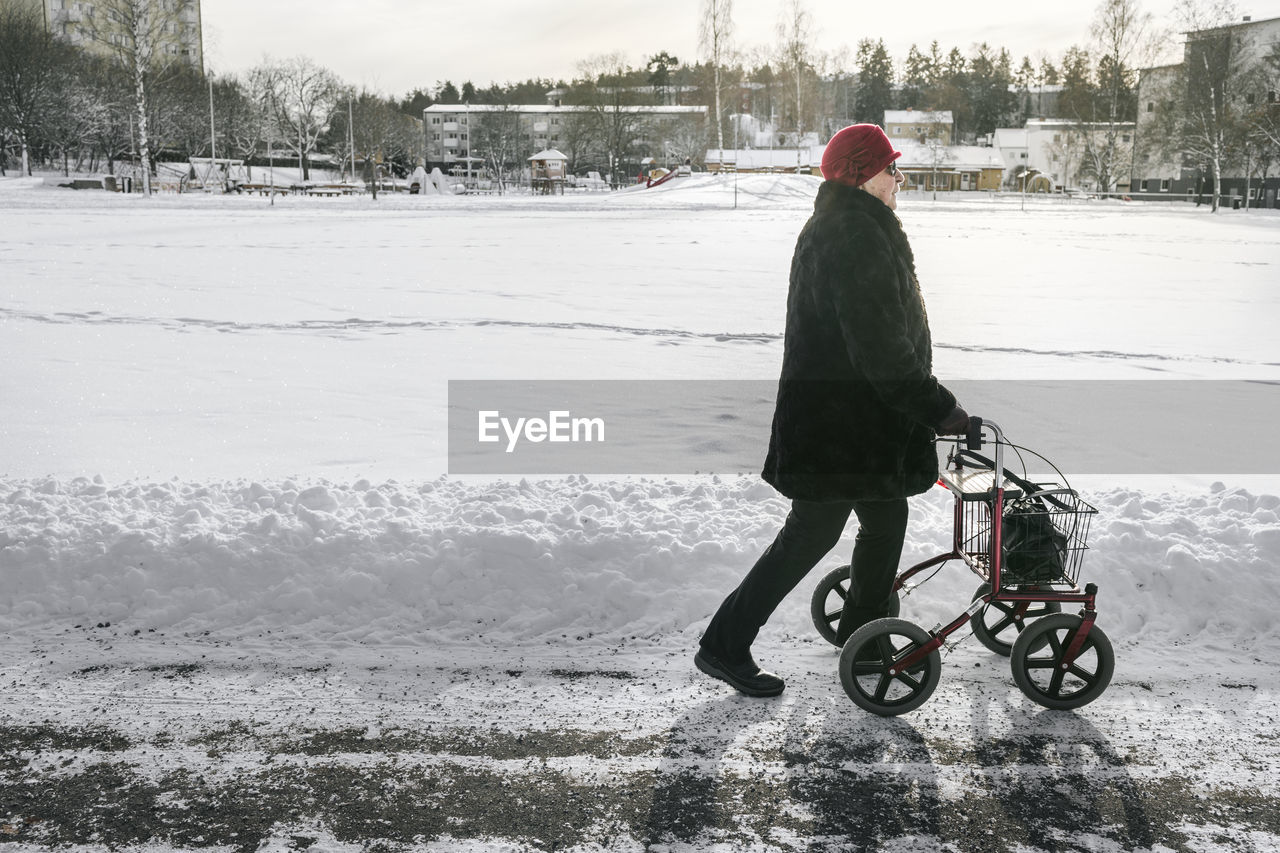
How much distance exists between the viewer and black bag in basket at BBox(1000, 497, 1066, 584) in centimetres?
341

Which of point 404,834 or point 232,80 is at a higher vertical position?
point 232,80

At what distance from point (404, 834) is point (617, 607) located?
1.71m

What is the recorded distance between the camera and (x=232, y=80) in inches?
3519

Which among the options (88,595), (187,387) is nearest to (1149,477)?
(88,595)

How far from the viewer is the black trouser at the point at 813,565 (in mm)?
3518

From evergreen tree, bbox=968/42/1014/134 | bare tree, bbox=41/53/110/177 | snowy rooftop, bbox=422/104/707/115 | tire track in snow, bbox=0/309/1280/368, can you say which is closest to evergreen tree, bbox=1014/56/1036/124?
evergreen tree, bbox=968/42/1014/134

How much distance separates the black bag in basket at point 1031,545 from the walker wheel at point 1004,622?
122 mm

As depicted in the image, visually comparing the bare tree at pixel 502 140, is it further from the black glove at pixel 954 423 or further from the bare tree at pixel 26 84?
the black glove at pixel 954 423

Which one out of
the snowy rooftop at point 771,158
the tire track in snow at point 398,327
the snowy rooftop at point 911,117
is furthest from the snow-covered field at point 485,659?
the snowy rooftop at point 911,117

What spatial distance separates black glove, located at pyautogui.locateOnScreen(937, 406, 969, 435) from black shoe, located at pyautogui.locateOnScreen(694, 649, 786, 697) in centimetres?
103

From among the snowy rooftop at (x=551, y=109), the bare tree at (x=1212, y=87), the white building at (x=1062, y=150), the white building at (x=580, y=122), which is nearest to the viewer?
the bare tree at (x=1212, y=87)

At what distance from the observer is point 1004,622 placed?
3.98 meters

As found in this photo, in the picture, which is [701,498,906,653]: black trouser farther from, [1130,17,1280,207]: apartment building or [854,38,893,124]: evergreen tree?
[854,38,893,124]: evergreen tree

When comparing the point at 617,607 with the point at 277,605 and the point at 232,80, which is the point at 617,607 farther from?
the point at 232,80
